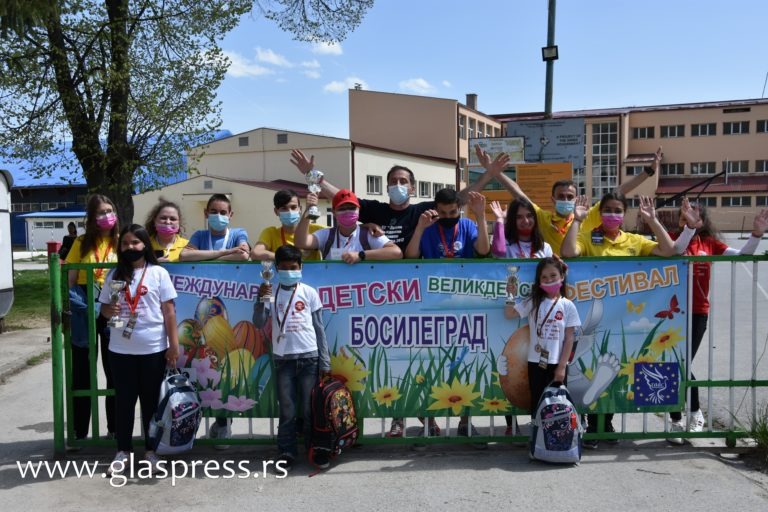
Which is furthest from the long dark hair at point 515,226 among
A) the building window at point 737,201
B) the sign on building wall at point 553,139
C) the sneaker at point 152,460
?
the building window at point 737,201

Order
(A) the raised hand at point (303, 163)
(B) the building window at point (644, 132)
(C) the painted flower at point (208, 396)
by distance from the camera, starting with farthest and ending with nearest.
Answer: (B) the building window at point (644, 132) < (A) the raised hand at point (303, 163) < (C) the painted flower at point (208, 396)

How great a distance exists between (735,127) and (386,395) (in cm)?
7370

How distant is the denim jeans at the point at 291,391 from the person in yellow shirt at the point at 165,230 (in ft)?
4.58

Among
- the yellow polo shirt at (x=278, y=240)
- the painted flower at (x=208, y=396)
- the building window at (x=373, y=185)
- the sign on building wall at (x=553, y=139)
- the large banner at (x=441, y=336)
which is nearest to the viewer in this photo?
the large banner at (x=441, y=336)

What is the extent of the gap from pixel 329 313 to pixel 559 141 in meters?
8.75

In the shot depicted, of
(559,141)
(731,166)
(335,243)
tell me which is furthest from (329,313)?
(731,166)

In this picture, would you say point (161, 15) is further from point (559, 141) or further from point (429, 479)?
point (429, 479)

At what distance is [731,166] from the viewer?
66.8 metres

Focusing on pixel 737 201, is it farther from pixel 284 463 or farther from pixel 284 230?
pixel 284 463

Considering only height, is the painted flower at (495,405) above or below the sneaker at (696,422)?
above

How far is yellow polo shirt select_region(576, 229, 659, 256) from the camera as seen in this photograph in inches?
207

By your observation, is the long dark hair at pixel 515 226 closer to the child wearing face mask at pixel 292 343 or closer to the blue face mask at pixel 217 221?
the child wearing face mask at pixel 292 343

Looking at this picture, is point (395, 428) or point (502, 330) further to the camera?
point (395, 428)

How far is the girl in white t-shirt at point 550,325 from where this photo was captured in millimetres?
4754
